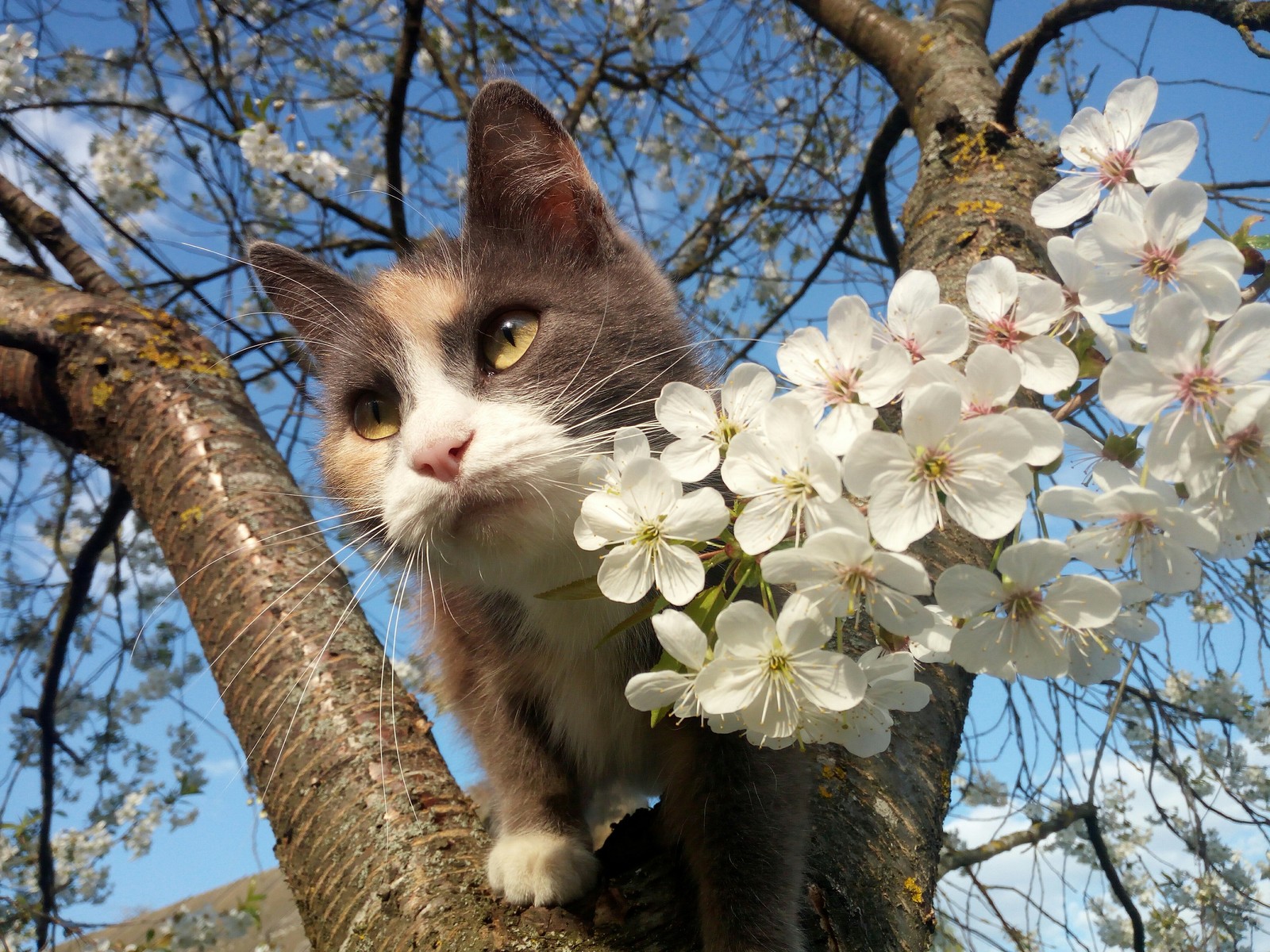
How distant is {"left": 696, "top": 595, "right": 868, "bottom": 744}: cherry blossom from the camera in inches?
27.4

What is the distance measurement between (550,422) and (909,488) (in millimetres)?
741

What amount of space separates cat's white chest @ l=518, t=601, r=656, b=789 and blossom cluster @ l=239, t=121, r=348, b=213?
220 centimetres

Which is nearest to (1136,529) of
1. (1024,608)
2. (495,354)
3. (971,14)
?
(1024,608)

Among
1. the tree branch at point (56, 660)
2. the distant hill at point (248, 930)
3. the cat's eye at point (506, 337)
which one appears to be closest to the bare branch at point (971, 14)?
the cat's eye at point (506, 337)

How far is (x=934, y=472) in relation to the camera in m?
0.65

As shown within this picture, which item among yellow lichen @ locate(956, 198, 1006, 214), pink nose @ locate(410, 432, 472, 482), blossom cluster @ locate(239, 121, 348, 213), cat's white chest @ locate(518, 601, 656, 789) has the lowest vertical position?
cat's white chest @ locate(518, 601, 656, 789)

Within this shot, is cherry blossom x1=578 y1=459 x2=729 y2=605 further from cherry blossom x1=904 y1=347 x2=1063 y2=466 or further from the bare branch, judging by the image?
the bare branch

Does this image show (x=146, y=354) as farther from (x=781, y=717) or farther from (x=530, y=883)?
(x=781, y=717)

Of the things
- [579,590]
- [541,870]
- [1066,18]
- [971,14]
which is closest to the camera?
[579,590]

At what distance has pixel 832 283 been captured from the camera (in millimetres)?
3615

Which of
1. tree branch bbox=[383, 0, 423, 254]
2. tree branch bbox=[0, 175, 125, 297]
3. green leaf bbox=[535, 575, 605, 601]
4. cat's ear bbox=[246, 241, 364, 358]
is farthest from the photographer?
tree branch bbox=[383, 0, 423, 254]

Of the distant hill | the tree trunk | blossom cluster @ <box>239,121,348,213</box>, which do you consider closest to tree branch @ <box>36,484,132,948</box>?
the distant hill

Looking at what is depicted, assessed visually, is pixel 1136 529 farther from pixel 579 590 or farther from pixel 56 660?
pixel 56 660

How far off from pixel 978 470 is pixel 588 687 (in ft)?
3.61
